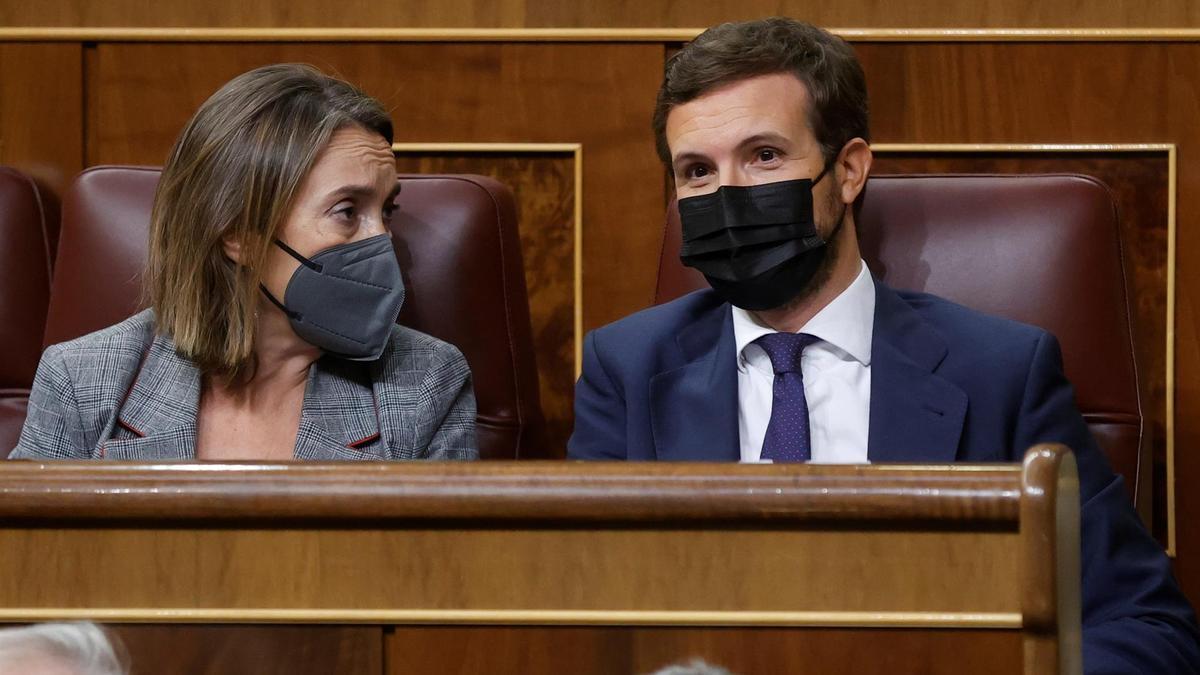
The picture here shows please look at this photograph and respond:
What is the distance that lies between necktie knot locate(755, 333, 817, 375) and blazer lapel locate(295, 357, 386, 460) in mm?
461

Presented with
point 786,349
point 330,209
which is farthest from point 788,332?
point 330,209

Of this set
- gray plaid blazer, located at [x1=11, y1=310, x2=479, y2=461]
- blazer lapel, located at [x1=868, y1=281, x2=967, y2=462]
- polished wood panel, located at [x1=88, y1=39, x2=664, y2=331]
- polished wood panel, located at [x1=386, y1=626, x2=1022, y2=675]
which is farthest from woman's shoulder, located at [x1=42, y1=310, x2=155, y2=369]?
polished wood panel, located at [x1=386, y1=626, x2=1022, y2=675]

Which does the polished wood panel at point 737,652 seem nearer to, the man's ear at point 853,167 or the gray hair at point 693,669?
the gray hair at point 693,669

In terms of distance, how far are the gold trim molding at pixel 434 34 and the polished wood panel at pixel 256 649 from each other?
1.41 m

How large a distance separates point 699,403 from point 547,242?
66 cm

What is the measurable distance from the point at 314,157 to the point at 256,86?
0.11m

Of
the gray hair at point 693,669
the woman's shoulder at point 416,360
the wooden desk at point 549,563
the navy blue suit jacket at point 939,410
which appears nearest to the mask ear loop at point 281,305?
the woman's shoulder at point 416,360

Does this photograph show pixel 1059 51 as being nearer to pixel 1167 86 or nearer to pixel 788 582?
pixel 1167 86

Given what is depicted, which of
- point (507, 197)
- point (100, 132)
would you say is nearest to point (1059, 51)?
point (507, 197)

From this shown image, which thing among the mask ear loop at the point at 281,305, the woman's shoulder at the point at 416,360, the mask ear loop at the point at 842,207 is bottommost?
the woman's shoulder at the point at 416,360

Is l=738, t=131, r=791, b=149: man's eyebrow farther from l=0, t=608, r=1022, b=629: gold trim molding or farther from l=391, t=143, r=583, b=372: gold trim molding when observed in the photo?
l=0, t=608, r=1022, b=629: gold trim molding

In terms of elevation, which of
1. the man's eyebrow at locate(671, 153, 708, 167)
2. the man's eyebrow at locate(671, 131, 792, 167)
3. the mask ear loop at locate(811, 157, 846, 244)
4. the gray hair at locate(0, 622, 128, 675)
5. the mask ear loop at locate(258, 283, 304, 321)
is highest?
the man's eyebrow at locate(671, 131, 792, 167)

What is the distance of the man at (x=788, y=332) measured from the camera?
4.64ft

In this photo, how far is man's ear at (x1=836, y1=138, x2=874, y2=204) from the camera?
5.17 ft
